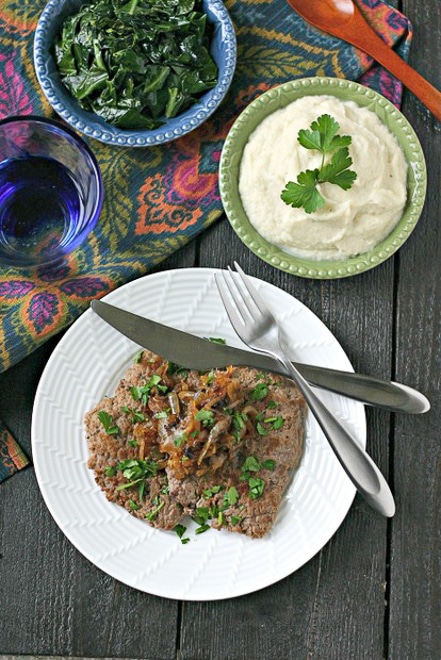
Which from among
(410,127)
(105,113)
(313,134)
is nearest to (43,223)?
(105,113)

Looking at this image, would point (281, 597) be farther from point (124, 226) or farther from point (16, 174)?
point (16, 174)

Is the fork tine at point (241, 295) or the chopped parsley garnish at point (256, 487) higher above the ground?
the fork tine at point (241, 295)

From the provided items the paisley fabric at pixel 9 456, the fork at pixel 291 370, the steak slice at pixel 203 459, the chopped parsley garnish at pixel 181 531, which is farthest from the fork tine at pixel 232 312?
the paisley fabric at pixel 9 456

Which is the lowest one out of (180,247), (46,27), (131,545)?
(131,545)

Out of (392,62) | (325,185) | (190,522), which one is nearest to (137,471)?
(190,522)

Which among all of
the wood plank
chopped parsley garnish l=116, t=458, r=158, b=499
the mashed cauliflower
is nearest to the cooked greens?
the mashed cauliflower

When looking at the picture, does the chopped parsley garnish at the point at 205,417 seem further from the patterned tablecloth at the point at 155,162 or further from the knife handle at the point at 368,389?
the patterned tablecloth at the point at 155,162
